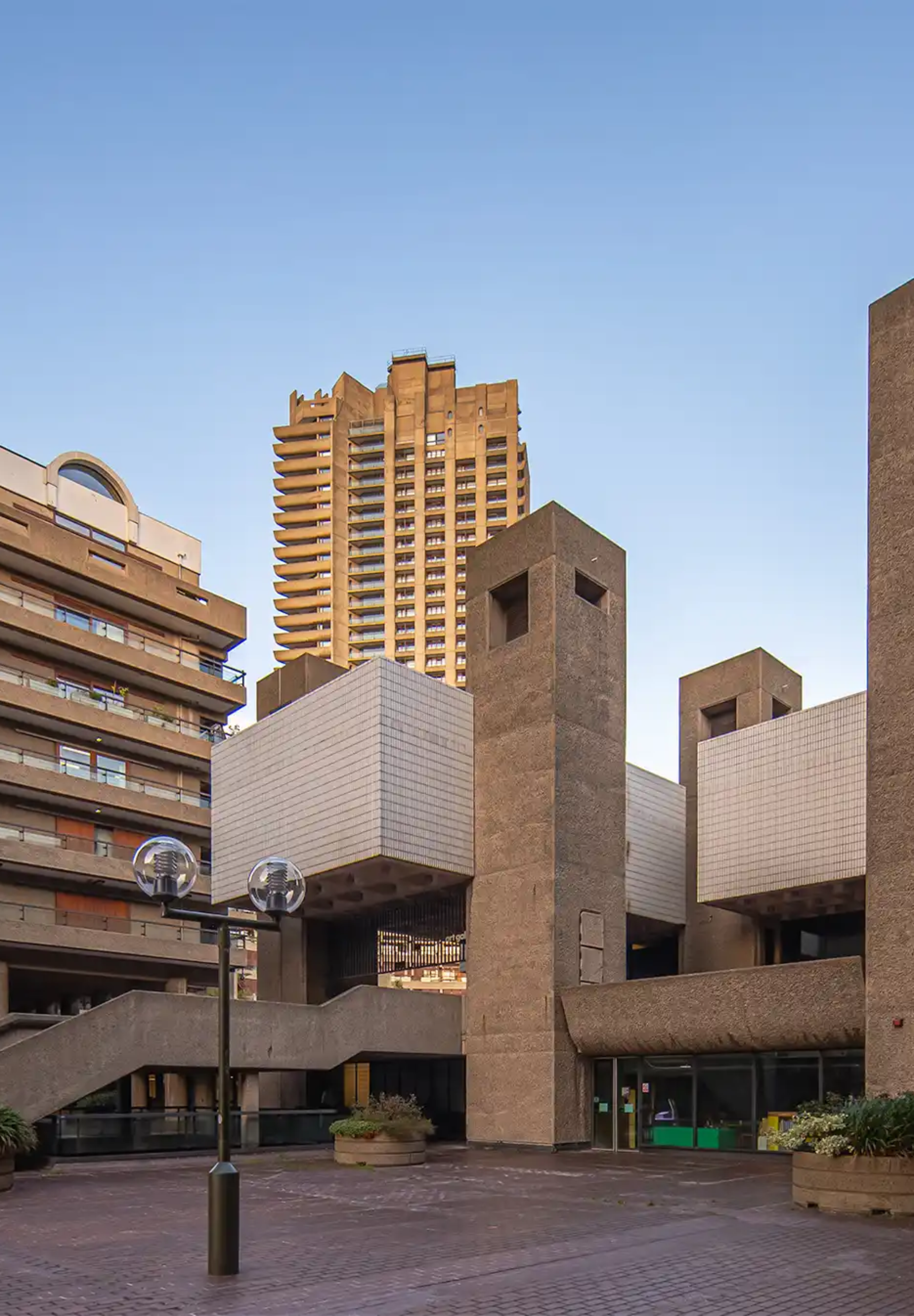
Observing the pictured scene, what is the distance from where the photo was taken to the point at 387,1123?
80.5 feet

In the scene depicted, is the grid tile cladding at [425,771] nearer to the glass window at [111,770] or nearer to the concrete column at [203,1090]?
the glass window at [111,770]

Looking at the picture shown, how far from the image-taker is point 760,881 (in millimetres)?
33500

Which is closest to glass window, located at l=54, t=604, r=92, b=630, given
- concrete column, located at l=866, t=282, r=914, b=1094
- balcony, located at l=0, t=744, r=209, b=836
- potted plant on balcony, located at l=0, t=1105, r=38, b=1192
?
balcony, located at l=0, t=744, r=209, b=836

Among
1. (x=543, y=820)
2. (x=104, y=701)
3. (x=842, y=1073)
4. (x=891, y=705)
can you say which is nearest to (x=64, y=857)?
(x=104, y=701)

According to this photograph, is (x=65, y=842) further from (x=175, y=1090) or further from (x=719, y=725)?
(x=719, y=725)

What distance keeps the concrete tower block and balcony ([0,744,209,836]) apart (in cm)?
1921

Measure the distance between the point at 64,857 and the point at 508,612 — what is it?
20.3 meters

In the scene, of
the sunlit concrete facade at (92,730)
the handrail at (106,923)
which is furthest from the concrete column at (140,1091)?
the handrail at (106,923)

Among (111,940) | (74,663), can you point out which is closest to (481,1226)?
(111,940)

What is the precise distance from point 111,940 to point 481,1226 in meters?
32.1

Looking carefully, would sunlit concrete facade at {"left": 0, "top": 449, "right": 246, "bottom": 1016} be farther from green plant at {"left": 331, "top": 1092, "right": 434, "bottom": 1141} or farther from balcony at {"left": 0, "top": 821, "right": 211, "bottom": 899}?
green plant at {"left": 331, "top": 1092, "right": 434, "bottom": 1141}

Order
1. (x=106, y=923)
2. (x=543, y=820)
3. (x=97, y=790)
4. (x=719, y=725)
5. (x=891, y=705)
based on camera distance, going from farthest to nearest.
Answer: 1. (x=97, y=790)
2. (x=106, y=923)
3. (x=719, y=725)
4. (x=543, y=820)
5. (x=891, y=705)

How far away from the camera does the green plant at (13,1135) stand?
19.7 metres

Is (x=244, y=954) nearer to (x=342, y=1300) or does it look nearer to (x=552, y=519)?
(x=552, y=519)
